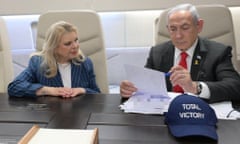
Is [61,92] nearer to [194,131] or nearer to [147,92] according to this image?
[147,92]

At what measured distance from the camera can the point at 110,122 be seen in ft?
4.26

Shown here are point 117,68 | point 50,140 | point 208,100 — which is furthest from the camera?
point 117,68

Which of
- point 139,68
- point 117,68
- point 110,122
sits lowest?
point 117,68

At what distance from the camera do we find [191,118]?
1149 mm

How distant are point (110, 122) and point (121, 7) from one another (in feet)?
6.47

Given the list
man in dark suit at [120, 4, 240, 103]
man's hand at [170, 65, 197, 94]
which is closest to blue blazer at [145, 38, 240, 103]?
man in dark suit at [120, 4, 240, 103]

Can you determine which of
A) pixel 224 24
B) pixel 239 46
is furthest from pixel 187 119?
pixel 239 46

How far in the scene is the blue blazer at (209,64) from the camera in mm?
1668

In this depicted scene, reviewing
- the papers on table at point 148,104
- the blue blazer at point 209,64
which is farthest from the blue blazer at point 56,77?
the papers on table at point 148,104

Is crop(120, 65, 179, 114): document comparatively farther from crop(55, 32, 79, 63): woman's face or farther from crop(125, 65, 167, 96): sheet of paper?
crop(55, 32, 79, 63): woman's face

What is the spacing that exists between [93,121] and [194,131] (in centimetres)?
41

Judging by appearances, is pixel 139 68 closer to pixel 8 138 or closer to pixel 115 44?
pixel 8 138

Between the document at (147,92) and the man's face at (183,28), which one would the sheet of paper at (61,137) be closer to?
the document at (147,92)

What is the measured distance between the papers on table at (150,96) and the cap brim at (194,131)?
228mm
